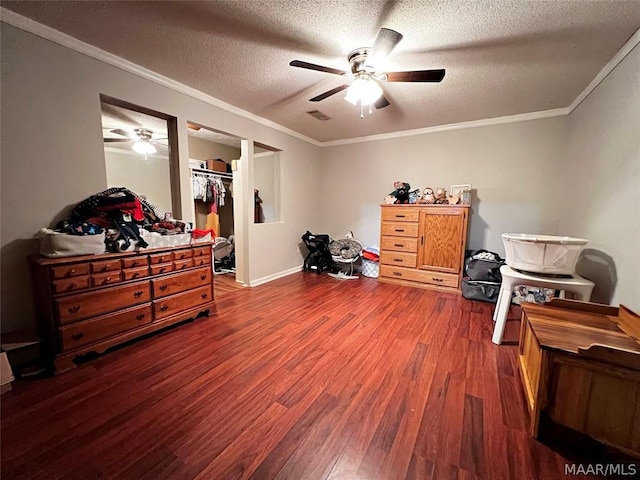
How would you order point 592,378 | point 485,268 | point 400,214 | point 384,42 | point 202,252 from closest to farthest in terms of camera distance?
1. point 592,378
2. point 384,42
3. point 202,252
4. point 485,268
5. point 400,214

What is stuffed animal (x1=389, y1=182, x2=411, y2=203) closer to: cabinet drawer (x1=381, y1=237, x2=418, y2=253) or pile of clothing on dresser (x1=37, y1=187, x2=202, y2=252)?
Result: cabinet drawer (x1=381, y1=237, x2=418, y2=253)

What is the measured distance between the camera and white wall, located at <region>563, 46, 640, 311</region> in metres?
1.74

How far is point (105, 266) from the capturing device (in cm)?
187

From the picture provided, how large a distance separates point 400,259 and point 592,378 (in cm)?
275

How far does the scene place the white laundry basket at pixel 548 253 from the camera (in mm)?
1826

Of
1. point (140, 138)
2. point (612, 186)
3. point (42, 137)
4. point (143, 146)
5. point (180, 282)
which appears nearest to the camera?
point (42, 137)

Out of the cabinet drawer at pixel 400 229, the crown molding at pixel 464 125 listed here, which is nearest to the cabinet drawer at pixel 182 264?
the cabinet drawer at pixel 400 229

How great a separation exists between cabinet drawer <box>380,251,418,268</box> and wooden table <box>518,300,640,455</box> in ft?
7.62

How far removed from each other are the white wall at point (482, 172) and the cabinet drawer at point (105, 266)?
3.67 metres

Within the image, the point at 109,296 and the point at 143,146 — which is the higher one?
the point at 143,146

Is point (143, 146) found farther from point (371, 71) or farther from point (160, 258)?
point (371, 71)

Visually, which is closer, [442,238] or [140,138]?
[442,238]

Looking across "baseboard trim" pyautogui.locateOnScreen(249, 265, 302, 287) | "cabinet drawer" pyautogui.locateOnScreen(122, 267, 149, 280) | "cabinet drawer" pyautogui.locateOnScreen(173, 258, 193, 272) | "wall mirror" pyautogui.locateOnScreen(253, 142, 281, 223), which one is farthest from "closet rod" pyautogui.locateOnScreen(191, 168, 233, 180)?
"cabinet drawer" pyautogui.locateOnScreen(122, 267, 149, 280)

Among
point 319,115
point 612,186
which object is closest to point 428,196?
point 612,186
